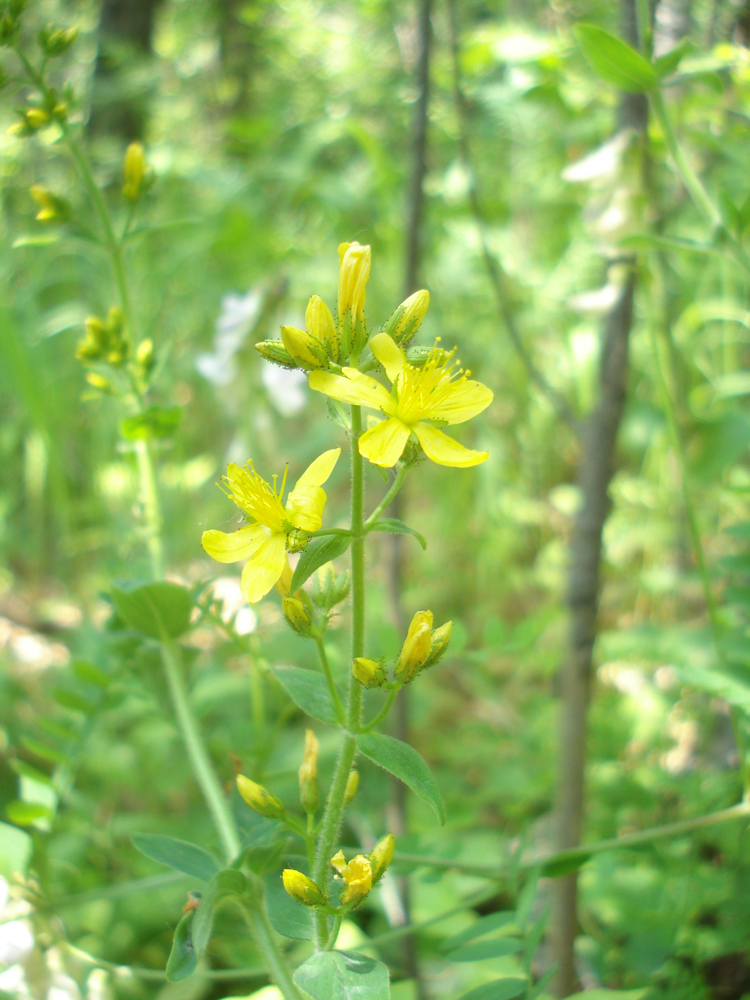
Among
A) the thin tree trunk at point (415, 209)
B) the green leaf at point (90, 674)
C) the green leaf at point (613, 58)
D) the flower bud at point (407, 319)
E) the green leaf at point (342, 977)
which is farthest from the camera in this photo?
the thin tree trunk at point (415, 209)

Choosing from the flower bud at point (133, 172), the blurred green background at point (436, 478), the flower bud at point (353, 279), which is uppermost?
the flower bud at point (133, 172)

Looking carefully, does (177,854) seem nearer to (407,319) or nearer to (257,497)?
(257,497)

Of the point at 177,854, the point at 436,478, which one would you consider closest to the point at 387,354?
the point at 177,854

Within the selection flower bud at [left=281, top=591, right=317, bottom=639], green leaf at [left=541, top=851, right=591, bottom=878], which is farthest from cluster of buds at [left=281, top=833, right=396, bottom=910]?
green leaf at [left=541, top=851, right=591, bottom=878]

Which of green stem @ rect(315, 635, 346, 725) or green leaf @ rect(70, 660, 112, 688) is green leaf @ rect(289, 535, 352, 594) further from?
green leaf @ rect(70, 660, 112, 688)

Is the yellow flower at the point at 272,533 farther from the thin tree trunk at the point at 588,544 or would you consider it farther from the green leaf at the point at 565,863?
the thin tree trunk at the point at 588,544

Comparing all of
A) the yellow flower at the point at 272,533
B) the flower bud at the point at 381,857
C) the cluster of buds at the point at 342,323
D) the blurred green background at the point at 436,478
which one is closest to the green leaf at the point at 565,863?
the blurred green background at the point at 436,478
